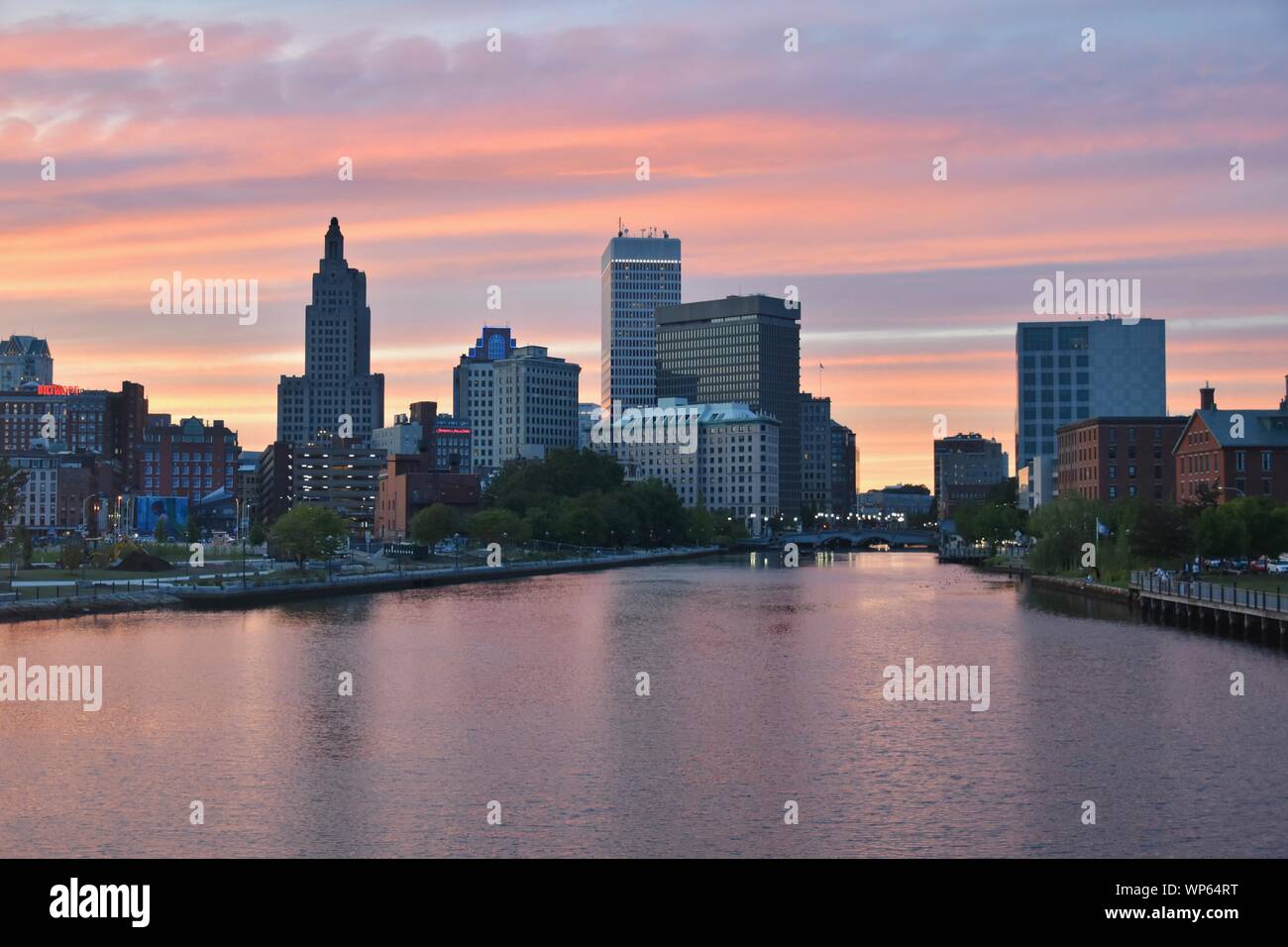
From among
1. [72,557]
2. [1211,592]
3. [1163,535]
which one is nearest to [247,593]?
[72,557]

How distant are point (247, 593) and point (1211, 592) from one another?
7016 cm

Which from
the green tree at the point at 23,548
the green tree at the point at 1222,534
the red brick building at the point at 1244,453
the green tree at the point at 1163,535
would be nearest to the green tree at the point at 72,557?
the green tree at the point at 23,548

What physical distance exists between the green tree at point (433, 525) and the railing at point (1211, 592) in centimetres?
9751

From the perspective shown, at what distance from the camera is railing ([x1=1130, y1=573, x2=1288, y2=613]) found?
78544 mm

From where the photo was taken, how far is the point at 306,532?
13225 cm

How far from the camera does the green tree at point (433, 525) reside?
182500 millimetres

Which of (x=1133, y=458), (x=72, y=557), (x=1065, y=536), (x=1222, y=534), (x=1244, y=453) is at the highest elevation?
(x=1133, y=458)

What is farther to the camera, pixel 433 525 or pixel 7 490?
pixel 433 525

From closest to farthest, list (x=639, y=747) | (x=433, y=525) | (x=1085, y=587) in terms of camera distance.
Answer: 1. (x=639, y=747)
2. (x=1085, y=587)
3. (x=433, y=525)

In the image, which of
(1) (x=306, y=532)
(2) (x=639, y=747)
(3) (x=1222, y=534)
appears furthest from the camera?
(1) (x=306, y=532)

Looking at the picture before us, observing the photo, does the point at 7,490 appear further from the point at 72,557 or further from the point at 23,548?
the point at 72,557

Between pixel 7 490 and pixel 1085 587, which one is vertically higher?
pixel 7 490

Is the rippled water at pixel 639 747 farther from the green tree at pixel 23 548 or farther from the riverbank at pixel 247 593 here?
the green tree at pixel 23 548
